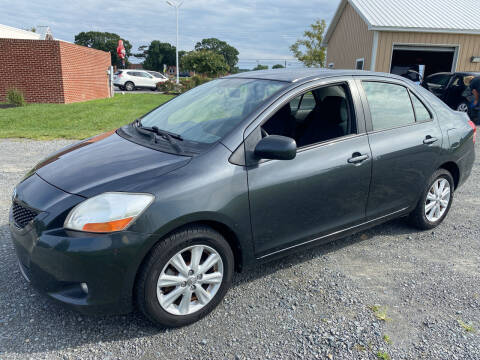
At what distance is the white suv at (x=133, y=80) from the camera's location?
96.4ft

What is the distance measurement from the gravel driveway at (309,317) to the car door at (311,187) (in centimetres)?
42

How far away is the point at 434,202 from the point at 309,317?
224 centimetres

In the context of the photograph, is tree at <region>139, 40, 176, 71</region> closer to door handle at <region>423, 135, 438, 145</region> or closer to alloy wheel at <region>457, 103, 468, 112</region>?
alloy wheel at <region>457, 103, 468, 112</region>

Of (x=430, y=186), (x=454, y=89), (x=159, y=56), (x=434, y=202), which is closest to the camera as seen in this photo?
(x=430, y=186)

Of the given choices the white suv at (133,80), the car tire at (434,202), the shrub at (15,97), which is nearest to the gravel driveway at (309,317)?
the car tire at (434,202)

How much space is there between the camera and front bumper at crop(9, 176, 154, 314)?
7.37ft

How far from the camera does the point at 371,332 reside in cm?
260

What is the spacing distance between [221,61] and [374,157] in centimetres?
2817

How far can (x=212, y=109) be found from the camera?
3322mm

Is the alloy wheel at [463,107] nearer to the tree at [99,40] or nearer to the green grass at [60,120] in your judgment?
the green grass at [60,120]

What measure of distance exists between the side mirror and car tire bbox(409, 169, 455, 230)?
200 centimetres

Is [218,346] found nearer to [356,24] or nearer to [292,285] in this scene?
[292,285]

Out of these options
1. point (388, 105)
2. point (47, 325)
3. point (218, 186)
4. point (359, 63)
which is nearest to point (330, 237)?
point (218, 186)

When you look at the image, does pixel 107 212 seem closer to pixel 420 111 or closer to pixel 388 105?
pixel 388 105
